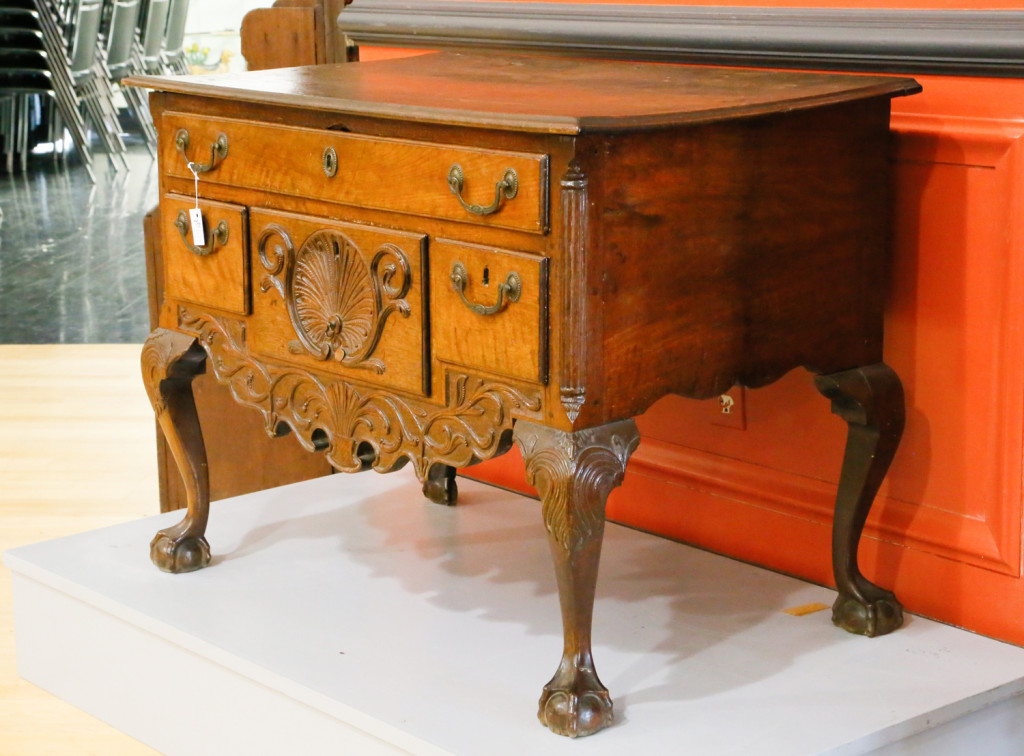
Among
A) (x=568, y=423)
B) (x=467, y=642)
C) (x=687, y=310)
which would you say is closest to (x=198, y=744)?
(x=467, y=642)

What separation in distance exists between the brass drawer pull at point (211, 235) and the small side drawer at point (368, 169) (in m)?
0.05

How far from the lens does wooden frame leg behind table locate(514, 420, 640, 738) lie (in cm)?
135

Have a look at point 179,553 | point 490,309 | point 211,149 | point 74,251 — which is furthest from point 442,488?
point 74,251

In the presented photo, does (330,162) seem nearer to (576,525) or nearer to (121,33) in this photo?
(576,525)

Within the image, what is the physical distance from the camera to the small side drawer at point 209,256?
1.69 m

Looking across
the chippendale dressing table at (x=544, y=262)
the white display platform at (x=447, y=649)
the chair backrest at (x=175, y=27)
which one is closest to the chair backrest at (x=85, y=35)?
the chair backrest at (x=175, y=27)

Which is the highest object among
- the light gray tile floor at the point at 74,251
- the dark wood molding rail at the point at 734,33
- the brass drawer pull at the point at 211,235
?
the dark wood molding rail at the point at 734,33

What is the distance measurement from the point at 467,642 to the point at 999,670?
61 cm

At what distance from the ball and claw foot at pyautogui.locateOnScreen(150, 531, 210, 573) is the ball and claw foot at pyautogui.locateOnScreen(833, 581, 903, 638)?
33.7 inches

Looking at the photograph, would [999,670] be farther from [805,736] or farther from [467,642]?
[467,642]

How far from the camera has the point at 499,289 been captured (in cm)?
137

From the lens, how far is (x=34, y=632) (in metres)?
1.96

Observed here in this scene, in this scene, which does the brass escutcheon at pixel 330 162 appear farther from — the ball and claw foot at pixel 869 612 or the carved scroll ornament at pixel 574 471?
the ball and claw foot at pixel 869 612

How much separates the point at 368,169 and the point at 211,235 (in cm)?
32
